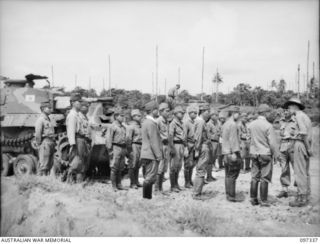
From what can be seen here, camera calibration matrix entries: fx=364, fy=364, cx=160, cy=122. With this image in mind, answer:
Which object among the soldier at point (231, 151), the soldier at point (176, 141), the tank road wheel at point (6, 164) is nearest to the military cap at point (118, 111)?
the soldier at point (176, 141)

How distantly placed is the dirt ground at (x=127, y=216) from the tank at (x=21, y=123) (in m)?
2.85

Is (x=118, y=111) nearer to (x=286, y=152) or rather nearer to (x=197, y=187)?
(x=197, y=187)

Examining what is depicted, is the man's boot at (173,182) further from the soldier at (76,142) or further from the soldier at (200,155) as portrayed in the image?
the soldier at (76,142)

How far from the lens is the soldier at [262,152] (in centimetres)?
701

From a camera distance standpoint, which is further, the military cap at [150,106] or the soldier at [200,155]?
the soldier at [200,155]

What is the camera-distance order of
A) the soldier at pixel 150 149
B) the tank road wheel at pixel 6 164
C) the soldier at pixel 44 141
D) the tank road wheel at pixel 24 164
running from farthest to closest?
the tank road wheel at pixel 6 164 < the tank road wheel at pixel 24 164 < the soldier at pixel 44 141 < the soldier at pixel 150 149

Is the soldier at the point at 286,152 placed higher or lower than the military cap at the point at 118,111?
lower

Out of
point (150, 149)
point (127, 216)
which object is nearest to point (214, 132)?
point (150, 149)

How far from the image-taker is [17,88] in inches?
428

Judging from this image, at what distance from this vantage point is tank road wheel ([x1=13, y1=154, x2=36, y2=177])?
9742 mm

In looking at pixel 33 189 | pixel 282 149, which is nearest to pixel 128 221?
pixel 33 189

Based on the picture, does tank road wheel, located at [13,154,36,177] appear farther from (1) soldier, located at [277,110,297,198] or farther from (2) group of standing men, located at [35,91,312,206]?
(1) soldier, located at [277,110,297,198]

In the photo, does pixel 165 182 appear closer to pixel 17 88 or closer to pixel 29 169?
pixel 29 169

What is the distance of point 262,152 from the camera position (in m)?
6.99
